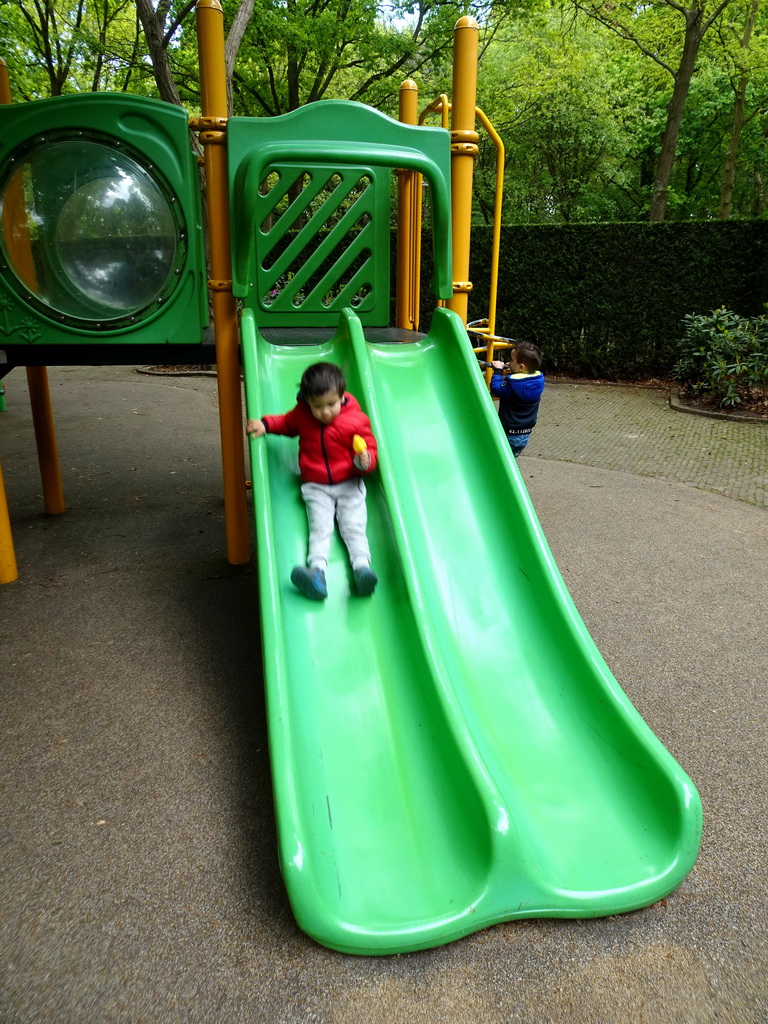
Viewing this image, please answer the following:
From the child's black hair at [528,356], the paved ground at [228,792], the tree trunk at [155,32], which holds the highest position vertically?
the tree trunk at [155,32]

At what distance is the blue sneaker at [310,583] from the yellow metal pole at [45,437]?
2.86 m

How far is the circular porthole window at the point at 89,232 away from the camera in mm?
3580

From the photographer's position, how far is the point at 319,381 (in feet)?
9.51

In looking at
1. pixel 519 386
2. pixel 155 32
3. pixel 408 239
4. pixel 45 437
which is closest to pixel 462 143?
pixel 408 239

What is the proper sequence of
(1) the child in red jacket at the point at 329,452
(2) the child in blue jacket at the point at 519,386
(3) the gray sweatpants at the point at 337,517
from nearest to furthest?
(3) the gray sweatpants at the point at 337,517 → (1) the child in red jacket at the point at 329,452 → (2) the child in blue jacket at the point at 519,386

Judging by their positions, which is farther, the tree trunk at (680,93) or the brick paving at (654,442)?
the tree trunk at (680,93)

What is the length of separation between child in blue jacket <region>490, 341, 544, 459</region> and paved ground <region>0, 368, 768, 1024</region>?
948 millimetres

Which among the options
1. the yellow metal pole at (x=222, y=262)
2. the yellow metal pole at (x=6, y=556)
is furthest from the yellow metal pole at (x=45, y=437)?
the yellow metal pole at (x=222, y=262)

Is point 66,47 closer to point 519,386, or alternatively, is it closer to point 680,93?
point 680,93

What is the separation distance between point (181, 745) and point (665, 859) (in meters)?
1.72

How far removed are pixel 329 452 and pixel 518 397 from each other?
2006mm

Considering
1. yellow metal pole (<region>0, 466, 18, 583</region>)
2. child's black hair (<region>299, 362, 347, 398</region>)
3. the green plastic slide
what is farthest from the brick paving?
yellow metal pole (<region>0, 466, 18, 583</region>)

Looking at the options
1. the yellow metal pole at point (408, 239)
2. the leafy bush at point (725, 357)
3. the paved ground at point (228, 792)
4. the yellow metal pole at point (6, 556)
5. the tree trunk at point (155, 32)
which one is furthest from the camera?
the tree trunk at point (155, 32)

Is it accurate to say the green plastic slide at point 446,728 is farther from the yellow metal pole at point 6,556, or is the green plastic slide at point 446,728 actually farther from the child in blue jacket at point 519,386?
the yellow metal pole at point 6,556
